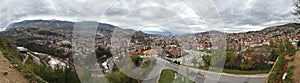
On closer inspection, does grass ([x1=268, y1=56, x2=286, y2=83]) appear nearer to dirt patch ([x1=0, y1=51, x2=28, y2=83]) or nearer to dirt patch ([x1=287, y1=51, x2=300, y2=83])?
dirt patch ([x1=287, y1=51, x2=300, y2=83])

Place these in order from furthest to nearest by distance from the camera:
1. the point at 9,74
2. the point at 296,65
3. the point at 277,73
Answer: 1. the point at 277,73
2. the point at 296,65
3. the point at 9,74

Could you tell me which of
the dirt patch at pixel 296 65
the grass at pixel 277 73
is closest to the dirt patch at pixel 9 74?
the dirt patch at pixel 296 65

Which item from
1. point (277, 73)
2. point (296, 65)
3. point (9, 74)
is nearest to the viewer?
point (9, 74)

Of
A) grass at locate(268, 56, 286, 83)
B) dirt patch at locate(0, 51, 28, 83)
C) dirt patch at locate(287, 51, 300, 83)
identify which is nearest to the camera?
dirt patch at locate(0, 51, 28, 83)

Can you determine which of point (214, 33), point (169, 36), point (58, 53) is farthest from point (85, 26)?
point (58, 53)

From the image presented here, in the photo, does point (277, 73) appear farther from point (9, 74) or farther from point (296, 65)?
point (9, 74)

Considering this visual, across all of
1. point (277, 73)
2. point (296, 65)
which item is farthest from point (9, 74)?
point (296, 65)

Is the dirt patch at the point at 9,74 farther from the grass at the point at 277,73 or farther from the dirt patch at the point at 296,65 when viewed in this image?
the grass at the point at 277,73

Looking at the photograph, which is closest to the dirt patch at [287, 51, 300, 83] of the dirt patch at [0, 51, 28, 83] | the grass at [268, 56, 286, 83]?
the grass at [268, 56, 286, 83]
